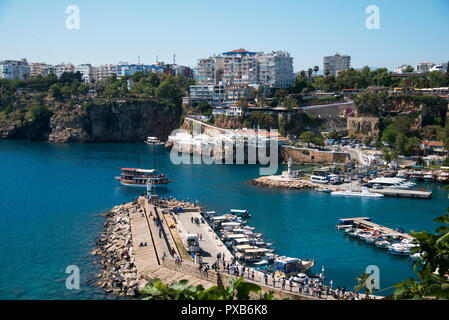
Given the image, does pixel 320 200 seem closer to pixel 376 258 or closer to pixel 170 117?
pixel 376 258

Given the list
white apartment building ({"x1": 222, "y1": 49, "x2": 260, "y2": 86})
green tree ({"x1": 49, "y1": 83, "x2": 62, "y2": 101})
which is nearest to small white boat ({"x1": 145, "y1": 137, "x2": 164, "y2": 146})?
white apartment building ({"x1": 222, "y1": 49, "x2": 260, "y2": 86})

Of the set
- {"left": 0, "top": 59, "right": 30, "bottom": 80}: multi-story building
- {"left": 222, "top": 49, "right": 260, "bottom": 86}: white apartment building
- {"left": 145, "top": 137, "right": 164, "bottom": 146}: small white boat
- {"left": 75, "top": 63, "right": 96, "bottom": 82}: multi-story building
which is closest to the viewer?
{"left": 145, "top": 137, "right": 164, "bottom": 146}: small white boat

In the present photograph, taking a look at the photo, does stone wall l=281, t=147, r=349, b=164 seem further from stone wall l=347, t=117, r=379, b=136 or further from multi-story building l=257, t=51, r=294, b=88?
multi-story building l=257, t=51, r=294, b=88

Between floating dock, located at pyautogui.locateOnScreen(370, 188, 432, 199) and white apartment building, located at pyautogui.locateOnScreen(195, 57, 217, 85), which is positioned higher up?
white apartment building, located at pyautogui.locateOnScreen(195, 57, 217, 85)

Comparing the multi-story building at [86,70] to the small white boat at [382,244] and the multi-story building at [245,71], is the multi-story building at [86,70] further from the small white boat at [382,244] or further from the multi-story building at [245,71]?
the small white boat at [382,244]

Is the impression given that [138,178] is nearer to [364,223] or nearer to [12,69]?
[364,223]

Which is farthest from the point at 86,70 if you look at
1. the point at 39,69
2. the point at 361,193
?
the point at 361,193
